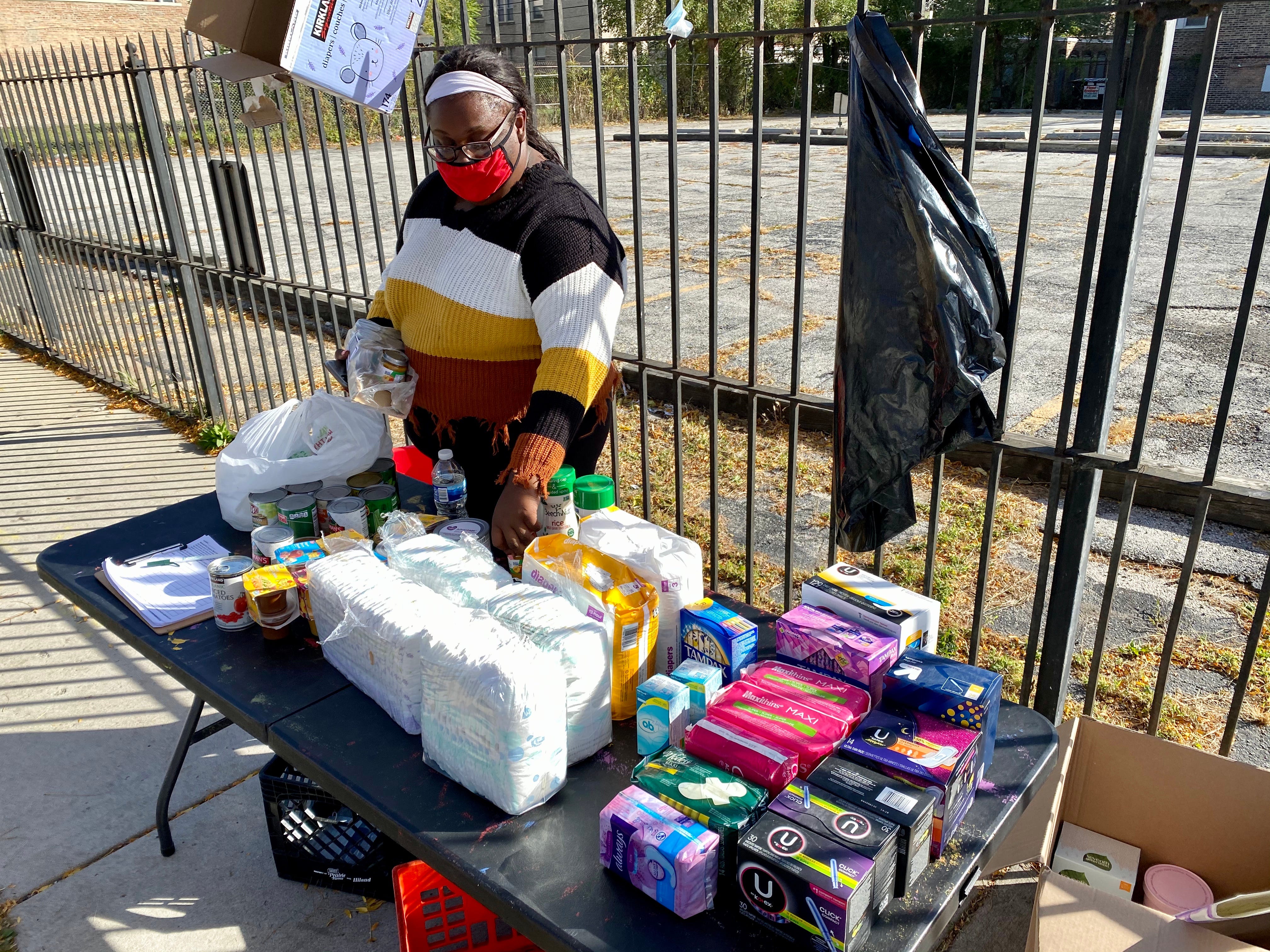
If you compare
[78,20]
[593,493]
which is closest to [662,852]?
[593,493]

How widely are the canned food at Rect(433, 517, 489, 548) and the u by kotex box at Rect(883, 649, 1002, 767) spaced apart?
100cm

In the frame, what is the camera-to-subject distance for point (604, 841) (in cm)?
143

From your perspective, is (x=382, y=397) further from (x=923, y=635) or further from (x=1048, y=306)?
(x=1048, y=306)

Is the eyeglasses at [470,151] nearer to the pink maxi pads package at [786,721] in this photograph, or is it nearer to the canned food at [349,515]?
the canned food at [349,515]

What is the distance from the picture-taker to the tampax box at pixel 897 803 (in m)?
1.33

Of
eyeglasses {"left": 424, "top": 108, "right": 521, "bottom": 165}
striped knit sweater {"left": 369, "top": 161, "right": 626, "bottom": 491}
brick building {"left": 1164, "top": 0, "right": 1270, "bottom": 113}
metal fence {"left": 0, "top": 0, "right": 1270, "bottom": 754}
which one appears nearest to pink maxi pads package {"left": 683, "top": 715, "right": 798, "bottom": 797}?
striped knit sweater {"left": 369, "top": 161, "right": 626, "bottom": 491}

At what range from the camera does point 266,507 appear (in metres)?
2.37

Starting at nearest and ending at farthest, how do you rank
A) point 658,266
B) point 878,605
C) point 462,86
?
point 878,605
point 462,86
point 658,266

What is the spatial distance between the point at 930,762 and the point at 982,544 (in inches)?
41.6

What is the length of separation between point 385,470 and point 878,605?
1569 millimetres

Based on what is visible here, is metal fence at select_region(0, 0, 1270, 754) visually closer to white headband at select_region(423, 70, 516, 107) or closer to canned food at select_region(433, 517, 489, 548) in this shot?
white headband at select_region(423, 70, 516, 107)

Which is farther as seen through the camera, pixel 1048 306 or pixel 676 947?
pixel 1048 306

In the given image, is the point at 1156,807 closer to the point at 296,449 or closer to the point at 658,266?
the point at 296,449

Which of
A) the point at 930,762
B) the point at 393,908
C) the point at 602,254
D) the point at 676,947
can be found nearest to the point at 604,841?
the point at 676,947
